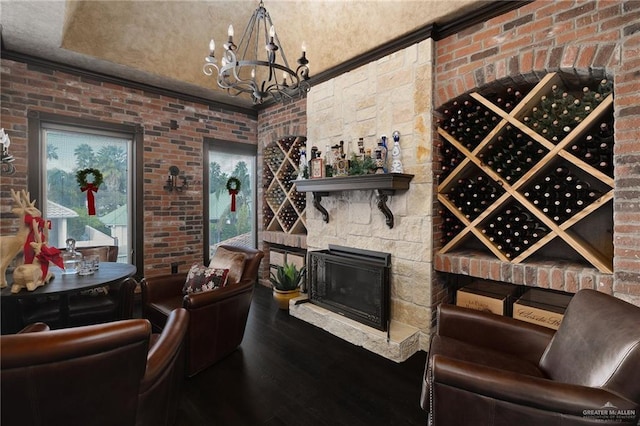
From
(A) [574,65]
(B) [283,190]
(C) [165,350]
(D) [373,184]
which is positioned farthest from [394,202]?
(C) [165,350]

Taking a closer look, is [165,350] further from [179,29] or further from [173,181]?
[179,29]

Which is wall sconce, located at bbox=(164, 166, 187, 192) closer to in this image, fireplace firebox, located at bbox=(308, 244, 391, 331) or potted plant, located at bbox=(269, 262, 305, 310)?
potted plant, located at bbox=(269, 262, 305, 310)

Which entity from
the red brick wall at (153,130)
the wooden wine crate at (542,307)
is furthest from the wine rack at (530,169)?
the red brick wall at (153,130)

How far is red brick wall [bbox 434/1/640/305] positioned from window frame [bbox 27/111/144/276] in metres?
3.45

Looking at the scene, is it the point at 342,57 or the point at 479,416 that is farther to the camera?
the point at 342,57

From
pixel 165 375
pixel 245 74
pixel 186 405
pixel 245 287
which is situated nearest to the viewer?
pixel 165 375

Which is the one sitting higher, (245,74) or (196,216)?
(245,74)

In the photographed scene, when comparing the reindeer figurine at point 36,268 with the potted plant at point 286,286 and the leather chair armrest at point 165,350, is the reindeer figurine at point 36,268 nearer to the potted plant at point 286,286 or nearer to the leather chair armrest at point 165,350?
the leather chair armrest at point 165,350

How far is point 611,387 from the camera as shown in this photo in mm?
1038

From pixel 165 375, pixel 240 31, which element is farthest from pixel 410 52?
pixel 165 375

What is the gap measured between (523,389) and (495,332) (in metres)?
0.70

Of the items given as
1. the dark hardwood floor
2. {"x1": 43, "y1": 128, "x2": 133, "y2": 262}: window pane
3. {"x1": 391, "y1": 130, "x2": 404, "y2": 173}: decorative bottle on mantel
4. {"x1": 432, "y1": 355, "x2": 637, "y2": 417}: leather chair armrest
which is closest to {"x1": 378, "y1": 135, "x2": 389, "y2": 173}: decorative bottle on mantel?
{"x1": 391, "y1": 130, "x2": 404, "y2": 173}: decorative bottle on mantel

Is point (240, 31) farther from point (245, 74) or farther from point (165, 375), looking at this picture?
point (165, 375)

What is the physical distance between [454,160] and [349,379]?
1928 mm
